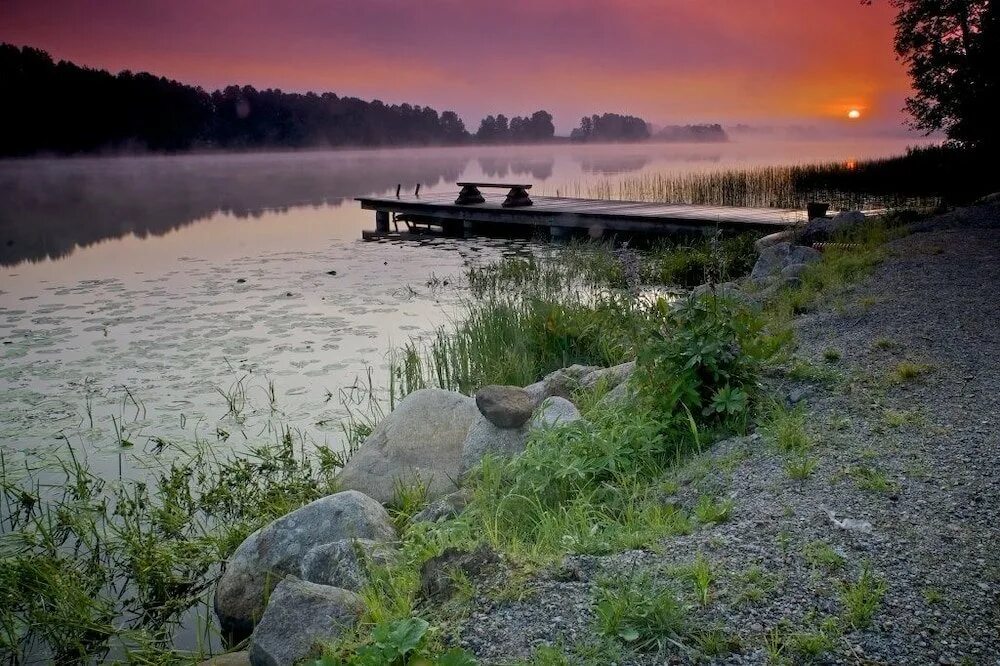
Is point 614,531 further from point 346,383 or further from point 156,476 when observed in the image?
point 346,383

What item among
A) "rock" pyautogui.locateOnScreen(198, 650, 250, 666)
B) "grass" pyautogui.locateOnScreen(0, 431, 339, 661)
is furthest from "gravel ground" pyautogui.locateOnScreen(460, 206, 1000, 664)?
"grass" pyautogui.locateOnScreen(0, 431, 339, 661)

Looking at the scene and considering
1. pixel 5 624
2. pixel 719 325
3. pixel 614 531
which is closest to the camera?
pixel 614 531

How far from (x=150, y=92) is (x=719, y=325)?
5975cm

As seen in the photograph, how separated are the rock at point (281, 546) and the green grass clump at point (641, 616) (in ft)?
5.65

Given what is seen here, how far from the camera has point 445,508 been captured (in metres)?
4.51

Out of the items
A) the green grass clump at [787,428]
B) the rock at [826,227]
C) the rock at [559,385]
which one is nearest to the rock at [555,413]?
the rock at [559,385]

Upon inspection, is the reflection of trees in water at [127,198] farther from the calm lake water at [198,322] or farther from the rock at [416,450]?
the rock at [416,450]

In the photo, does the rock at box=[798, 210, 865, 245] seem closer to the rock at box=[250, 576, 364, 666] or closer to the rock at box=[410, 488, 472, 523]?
the rock at box=[410, 488, 472, 523]

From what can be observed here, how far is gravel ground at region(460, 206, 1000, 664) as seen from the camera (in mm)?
2670

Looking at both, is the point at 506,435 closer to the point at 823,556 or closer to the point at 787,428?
the point at 787,428

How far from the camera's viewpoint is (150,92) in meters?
55.5

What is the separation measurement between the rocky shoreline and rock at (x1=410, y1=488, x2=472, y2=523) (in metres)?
0.02

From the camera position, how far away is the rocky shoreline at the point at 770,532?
2.71m

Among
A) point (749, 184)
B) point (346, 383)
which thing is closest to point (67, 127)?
point (749, 184)
